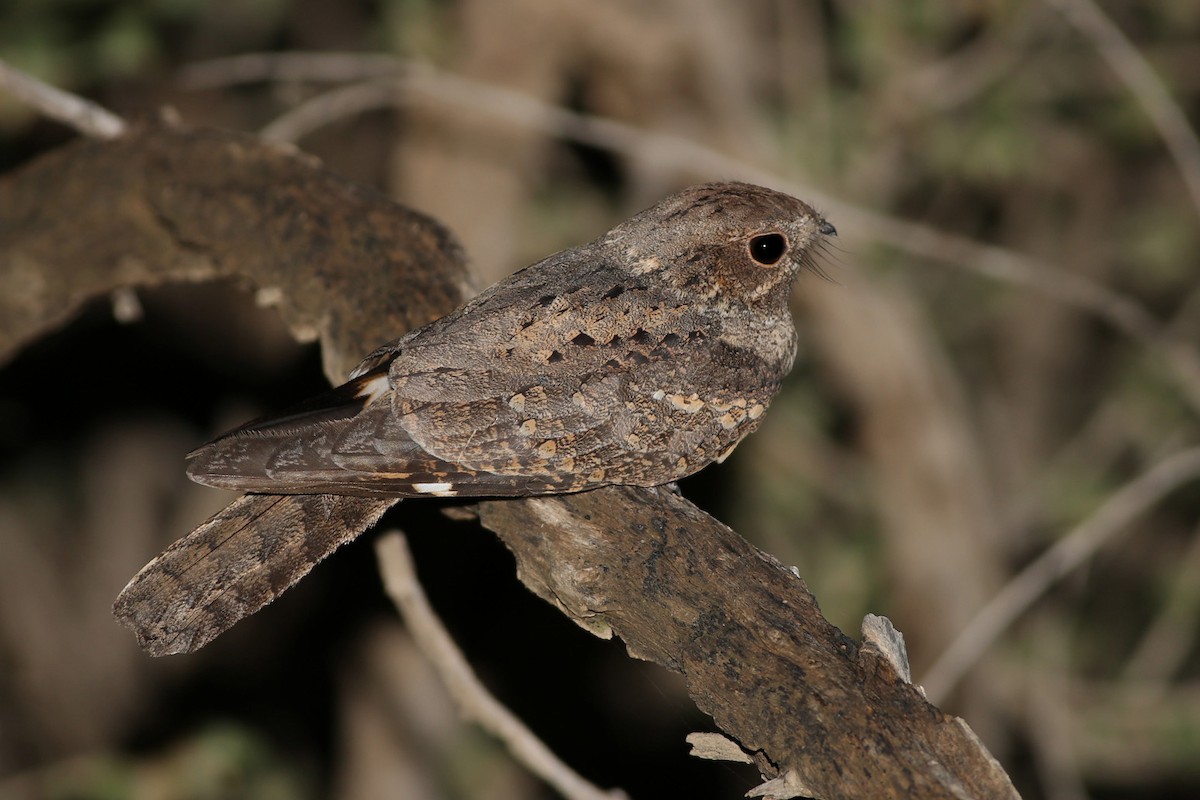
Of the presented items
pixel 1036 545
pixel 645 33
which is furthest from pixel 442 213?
pixel 1036 545

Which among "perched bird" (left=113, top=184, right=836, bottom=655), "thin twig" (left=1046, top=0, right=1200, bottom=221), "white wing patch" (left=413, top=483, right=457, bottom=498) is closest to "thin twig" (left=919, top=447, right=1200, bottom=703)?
"thin twig" (left=1046, top=0, right=1200, bottom=221)

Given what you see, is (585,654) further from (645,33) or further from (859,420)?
(645,33)

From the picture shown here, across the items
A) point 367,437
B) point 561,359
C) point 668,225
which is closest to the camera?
point 367,437

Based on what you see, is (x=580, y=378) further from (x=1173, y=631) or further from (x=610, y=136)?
(x=1173, y=631)

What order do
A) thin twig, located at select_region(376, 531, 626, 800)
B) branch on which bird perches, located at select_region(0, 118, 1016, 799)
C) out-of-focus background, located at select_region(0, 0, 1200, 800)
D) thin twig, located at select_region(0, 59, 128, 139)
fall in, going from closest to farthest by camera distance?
branch on which bird perches, located at select_region(0, 118, 1016, 799), thin twig, located at select_region(376, 531, 626, 800), thin twig, located at select_region(0, 59, 128, 139), out-of-focus background, located at select_region(0, 0, 1200, 800)

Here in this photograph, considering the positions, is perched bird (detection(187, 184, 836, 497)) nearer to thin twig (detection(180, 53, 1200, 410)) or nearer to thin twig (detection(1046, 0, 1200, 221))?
thin twig (detection(180, 53, 1200, 410))

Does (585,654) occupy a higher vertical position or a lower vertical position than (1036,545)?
lower
